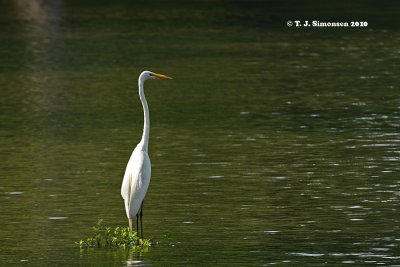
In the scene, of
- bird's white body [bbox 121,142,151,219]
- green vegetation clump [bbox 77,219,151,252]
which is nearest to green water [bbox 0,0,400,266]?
green vegetation clump [bbox 77,219,151,252]

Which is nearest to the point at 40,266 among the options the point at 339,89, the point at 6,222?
the point at 6,222

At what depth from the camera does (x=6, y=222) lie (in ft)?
54.8

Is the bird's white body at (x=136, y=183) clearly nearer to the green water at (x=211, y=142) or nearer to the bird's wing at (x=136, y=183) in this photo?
the bird's wing at (x=136, y=183)

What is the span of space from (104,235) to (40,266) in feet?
5.90

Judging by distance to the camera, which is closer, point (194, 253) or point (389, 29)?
point (194, 253)

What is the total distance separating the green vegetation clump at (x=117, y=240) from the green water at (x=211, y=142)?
0.45ft

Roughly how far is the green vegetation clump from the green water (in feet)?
0.45

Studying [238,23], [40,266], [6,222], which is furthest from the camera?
[238,23]

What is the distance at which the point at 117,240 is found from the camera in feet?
49.5

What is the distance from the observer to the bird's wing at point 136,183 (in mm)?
15133

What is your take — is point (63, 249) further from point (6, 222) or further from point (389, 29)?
point (389, 29)
